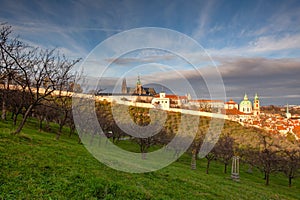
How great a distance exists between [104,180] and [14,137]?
7688 mm

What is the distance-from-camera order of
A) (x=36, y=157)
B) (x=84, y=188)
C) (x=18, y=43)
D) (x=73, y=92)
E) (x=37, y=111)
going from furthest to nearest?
(x=37, y=111), (x=73, y=92), (x=18, y=43), (x=36, y=157), (x=84, y=188)

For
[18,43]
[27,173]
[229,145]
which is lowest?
[229,145]

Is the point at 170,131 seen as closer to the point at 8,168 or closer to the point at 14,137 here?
the point at 14,137

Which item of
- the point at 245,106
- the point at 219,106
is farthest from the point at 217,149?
the point at 245,106

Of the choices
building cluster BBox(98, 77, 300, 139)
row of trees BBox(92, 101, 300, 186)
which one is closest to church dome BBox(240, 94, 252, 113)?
building cluster BBox(98, 77, 300, 139)

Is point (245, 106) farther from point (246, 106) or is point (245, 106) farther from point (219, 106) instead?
point (219, 106)

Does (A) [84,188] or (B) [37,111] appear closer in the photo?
(A) [84,188]

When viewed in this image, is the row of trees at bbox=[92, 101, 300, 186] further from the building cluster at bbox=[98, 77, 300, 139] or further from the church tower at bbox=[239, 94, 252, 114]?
the church tower at bbox=[239, 94, 252, 114]

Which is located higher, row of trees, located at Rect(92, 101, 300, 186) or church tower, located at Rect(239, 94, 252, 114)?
church tower, located at Rect(239, 94, 252, 114)

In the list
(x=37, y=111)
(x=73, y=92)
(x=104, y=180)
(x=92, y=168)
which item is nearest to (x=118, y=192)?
(x=104, y=180)

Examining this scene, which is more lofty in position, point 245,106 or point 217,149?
point 245,106

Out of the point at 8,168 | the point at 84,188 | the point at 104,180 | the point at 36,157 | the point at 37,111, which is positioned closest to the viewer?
the point at 84,188

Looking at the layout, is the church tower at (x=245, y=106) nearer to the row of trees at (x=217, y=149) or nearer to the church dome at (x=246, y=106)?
the church dome at (x=246, y=106)

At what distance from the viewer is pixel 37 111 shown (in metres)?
29.6
